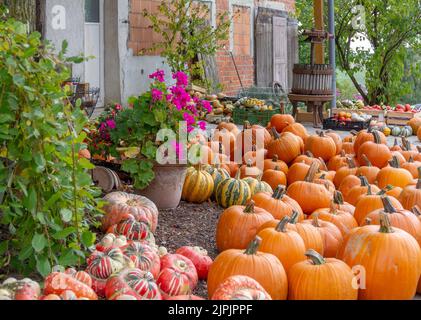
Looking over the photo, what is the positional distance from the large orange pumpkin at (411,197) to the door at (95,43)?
6.60 metres

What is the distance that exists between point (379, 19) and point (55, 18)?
781cm

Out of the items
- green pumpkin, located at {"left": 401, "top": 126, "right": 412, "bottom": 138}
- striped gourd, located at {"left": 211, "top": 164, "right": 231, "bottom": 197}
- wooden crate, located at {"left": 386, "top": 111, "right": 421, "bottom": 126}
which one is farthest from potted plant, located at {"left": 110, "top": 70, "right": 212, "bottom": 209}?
wooden crate, located at {"left": 386, "top": 111, "right": 421, "bottom": 126}

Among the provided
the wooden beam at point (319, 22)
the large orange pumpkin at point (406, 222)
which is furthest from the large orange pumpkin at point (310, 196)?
the wooden beam at point (319, 22)

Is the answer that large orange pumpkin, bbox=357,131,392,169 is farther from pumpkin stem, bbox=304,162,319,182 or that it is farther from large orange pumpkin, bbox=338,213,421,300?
large orange pumpkin, bbox=338,213,421,300

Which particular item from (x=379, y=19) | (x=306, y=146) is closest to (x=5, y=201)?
(x=306, y=146)

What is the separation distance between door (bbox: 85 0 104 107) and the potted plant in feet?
17.8

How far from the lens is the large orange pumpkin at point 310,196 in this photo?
515cm

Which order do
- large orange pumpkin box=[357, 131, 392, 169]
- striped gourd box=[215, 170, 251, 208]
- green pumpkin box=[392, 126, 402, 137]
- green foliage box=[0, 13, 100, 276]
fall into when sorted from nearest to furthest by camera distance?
green foliage box=[0, 13, 100, 276]
striped gourd box=[215, 170, 251, 208]
large orange pumpkin box=[357, 131, 392, 169]
green pumpkin box=[392, 126, 402, 137]

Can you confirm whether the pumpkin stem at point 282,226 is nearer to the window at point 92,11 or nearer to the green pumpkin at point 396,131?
the green pumpkin at point 396,131

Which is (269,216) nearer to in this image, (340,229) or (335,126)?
(340,229)

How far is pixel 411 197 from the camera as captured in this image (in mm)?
4758

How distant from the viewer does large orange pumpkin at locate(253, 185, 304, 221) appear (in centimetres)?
463

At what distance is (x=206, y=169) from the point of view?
19.6ft

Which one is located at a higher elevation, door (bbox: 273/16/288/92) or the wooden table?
door (bbox: 273/16/288/92)
